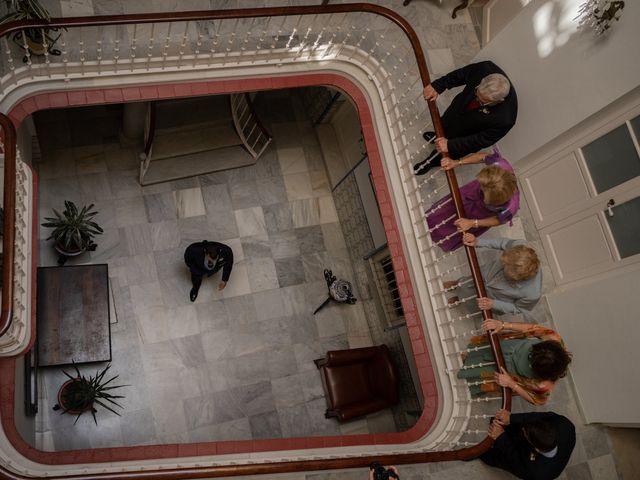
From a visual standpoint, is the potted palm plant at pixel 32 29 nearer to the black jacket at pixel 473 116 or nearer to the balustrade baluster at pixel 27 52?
the balustrade baluster at pixel 27 52

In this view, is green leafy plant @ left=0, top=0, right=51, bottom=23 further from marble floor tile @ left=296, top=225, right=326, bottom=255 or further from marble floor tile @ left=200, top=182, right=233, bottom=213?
marble floor tile @ left=296, top=225, right=326, bottom=255

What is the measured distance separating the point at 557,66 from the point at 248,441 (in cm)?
434

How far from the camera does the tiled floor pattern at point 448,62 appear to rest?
419 centimetres

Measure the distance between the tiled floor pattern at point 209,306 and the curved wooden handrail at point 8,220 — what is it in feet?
7.63

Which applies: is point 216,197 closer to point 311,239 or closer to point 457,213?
point 311,239

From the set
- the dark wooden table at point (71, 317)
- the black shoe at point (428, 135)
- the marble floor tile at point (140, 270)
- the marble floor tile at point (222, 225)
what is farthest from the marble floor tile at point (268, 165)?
the dark wooden table at point (71, 317)

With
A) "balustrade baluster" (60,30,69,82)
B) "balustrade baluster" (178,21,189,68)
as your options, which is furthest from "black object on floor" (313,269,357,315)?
"balustrade baluster" (60,30,69,82)

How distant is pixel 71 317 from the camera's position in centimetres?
504

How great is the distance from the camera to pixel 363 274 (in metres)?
7.07

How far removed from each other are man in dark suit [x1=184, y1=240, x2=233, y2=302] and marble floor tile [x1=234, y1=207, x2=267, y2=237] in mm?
947

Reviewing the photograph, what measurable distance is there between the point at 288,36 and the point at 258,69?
45 cm

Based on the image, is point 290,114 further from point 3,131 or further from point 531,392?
point 531,392

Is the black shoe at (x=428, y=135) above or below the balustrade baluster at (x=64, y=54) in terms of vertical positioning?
below

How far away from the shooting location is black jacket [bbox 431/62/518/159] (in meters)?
4.45
